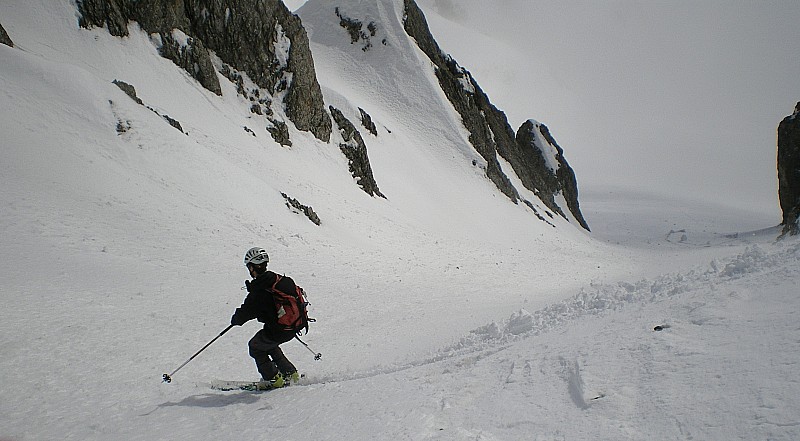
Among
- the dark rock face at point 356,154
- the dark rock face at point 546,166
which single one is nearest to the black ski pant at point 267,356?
the dark rock face at point 356,154

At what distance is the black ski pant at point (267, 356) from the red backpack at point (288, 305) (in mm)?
338

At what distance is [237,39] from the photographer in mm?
27406

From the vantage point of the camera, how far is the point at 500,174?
143 feet

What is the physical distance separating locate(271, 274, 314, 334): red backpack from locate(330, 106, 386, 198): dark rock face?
21.2 metres

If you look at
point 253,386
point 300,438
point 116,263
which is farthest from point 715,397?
point 116,263

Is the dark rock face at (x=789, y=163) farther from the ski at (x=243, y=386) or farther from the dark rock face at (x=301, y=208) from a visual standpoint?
the ski at (x=243, y=386)

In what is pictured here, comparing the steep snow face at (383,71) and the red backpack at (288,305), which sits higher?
the steep snow face at (383,71)

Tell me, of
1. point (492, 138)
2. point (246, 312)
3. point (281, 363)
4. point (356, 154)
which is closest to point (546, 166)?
point (492, 138)

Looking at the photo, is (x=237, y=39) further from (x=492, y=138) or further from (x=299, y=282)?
(x=492, y=138)

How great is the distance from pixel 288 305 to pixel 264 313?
32 centimetres

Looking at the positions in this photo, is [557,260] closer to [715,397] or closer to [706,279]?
[706,279]

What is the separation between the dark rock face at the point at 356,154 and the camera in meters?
27.4

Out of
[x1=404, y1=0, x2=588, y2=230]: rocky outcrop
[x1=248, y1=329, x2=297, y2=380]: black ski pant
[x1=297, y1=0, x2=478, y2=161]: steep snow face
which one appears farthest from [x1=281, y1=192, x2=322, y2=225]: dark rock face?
[x1=404, y1=0, x2=588, y2=230]: rocky outcrop

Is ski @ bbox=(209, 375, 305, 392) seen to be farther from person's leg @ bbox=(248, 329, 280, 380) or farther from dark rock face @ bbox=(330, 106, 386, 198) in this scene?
dark rock face @ bbox=(330, 106, 386, 198)
